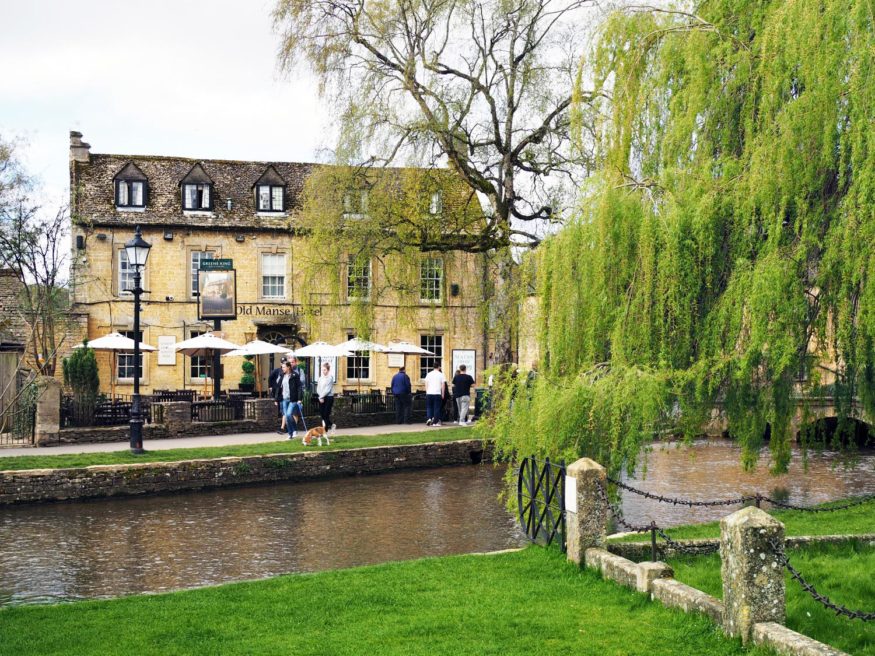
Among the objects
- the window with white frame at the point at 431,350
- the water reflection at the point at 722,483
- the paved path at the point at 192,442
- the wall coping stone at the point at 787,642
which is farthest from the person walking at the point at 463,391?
the wall coping stone at the point at 787,642

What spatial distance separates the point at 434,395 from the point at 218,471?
10651mm

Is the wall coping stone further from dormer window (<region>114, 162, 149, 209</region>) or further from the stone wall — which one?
dormer window (<region>114, 162, 149, 209</region>)

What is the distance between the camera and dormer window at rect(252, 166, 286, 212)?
4228cm

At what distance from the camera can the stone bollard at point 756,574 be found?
7.71 meters

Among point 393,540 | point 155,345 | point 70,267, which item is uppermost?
point 70,267

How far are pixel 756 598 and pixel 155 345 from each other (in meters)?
35.4

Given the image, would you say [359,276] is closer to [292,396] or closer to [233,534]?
[292,396]

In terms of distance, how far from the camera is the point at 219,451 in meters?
22.5

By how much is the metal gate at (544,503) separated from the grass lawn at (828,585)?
1.39 m

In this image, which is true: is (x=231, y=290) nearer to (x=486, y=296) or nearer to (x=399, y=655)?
(x=486, y=296)

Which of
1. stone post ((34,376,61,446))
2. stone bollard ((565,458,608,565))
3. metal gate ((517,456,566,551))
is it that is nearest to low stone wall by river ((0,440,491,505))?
stone post ((34,376,61,446))

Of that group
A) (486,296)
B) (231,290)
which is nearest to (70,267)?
(231,290)

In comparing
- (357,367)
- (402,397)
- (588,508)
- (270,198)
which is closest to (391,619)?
(588,508)

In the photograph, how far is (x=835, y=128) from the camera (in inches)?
454
